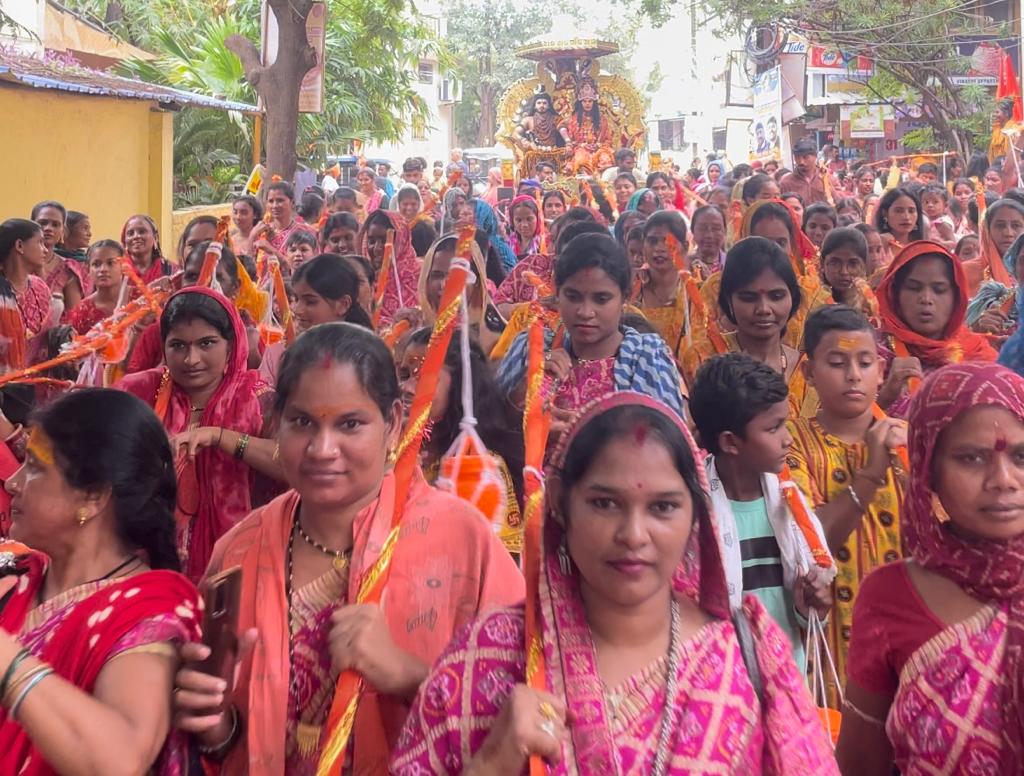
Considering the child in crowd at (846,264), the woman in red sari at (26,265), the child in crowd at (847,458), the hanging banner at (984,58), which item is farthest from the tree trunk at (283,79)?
the hanging banner at (984,58)

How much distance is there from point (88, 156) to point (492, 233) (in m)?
6.62

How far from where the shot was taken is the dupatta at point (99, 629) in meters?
1.91

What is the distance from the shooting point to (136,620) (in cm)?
195

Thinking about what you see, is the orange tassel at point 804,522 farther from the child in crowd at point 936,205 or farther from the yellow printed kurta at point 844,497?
the child in crowd at point 936,205

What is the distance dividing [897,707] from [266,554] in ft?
4.03

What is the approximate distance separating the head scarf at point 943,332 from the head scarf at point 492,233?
457 centimetres

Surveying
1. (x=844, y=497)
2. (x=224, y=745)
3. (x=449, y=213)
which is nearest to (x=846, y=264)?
(x=844, y=497)

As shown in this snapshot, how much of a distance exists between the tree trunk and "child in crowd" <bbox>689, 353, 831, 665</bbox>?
844cm

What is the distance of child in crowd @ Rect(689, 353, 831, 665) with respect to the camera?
2893 millimetres

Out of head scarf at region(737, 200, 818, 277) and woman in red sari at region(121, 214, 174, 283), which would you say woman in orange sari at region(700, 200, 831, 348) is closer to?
head scarf at region(737, 200, 818, 277)

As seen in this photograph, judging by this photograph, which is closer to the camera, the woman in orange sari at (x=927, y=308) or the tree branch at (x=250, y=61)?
the woman in orange sari at (x=927, y=308)

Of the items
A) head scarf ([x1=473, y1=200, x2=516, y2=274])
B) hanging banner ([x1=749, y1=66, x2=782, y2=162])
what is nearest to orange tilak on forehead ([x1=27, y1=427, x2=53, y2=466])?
head scarf ([x1=473, y1=200, x2=516, y2=274])

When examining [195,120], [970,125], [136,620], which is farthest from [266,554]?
[970,125]

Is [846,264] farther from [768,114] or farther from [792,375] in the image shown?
[768,114]
